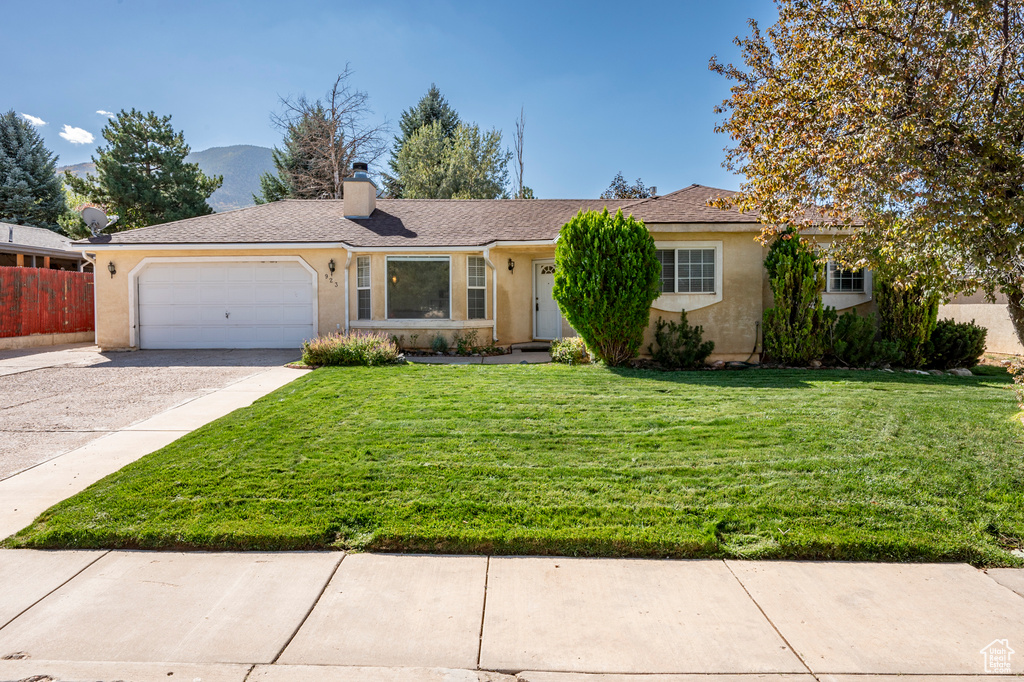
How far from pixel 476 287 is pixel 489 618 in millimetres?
11149

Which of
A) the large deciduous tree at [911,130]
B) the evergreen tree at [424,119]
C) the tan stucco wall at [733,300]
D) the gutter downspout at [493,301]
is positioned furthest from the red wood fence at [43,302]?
the large deciduous tree at [911,130]

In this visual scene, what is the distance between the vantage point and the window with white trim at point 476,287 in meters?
13.6

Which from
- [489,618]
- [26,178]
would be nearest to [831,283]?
[489,618]

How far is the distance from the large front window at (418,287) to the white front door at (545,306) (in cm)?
238

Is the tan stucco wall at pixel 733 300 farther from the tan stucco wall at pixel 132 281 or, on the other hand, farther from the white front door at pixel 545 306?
the tan stucco wall at pixel 132 281

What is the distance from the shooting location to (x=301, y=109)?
29.6 meters

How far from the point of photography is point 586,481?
15.1ft

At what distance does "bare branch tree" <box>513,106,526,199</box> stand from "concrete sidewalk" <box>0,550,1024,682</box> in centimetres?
2903

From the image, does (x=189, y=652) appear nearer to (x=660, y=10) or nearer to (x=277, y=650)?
(x=277, y=650)

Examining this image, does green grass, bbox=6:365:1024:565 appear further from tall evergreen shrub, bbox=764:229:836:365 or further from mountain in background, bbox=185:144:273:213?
mountain in background, bbox=185:144:273:213

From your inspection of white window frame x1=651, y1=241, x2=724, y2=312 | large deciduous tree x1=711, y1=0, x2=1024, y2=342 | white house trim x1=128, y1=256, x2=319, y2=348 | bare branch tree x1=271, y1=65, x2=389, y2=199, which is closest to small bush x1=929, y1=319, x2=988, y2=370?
white window frame x1=651, y1=241, x2=724, y2=312

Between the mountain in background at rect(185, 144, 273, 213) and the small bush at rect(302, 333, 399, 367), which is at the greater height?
the mountain in background at rect(185, 144, 273, 213)

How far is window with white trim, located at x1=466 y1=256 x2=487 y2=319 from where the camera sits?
13.6m

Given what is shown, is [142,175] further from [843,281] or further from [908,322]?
[908,322]
